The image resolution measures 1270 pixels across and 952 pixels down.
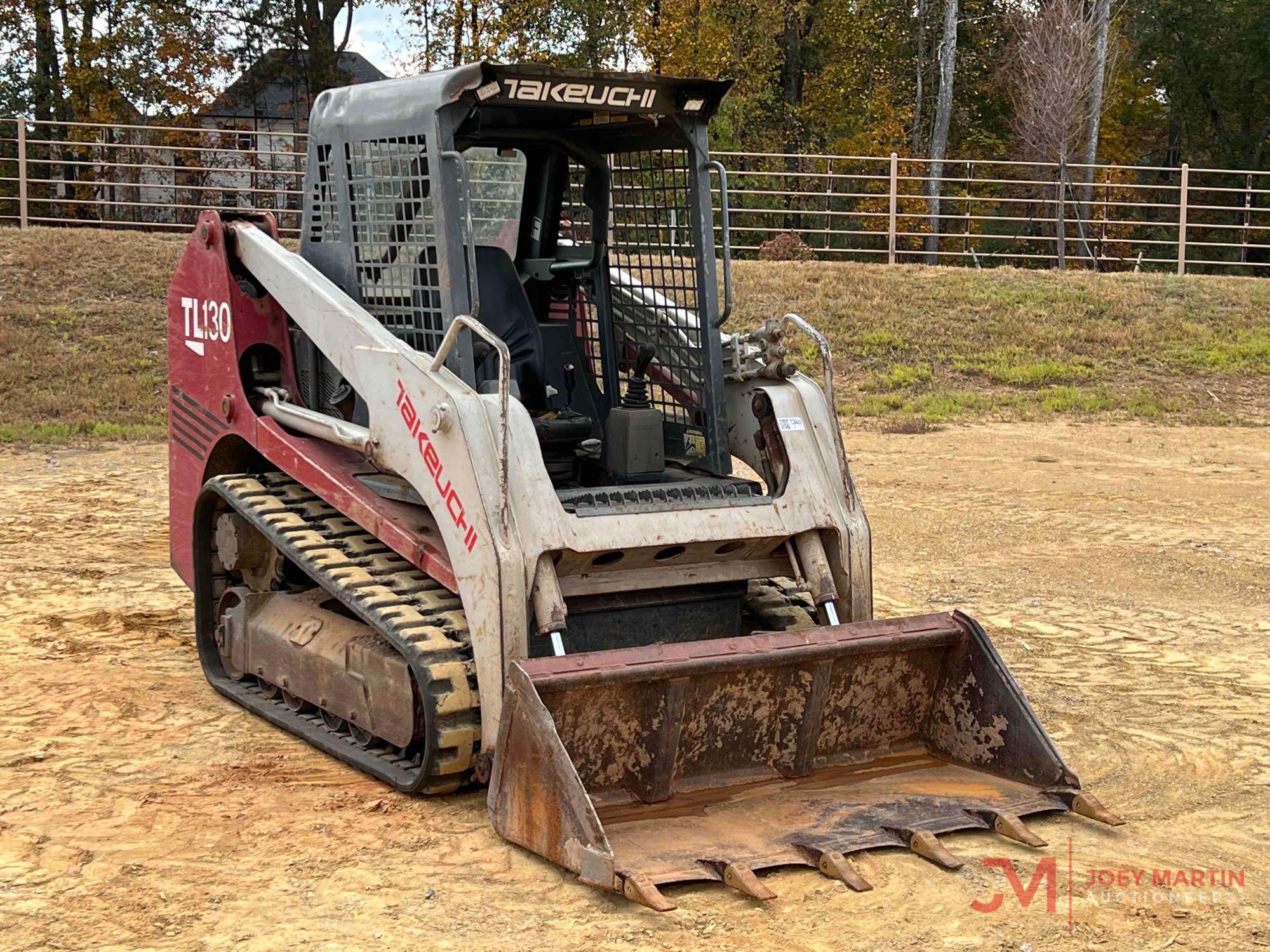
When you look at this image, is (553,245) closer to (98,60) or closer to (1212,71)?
(98,60)

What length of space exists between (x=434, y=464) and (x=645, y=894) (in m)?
1.88

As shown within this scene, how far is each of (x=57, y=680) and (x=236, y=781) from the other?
1.64 meters

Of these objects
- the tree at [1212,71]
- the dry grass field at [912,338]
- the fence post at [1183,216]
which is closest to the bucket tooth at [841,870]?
the dry grass field at [912,338]

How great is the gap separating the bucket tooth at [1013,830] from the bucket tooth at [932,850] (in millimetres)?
248

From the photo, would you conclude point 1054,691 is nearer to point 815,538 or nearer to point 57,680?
point 815,538

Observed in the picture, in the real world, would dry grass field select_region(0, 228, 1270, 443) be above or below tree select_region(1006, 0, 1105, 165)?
below

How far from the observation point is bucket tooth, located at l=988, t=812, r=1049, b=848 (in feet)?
17.0

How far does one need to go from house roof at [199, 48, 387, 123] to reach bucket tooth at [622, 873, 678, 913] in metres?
27.9

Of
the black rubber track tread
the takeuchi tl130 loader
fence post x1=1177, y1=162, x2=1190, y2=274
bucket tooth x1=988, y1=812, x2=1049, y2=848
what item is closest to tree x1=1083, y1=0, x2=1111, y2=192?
fence post x1=1177, y1=162, x2=1190, y2=274

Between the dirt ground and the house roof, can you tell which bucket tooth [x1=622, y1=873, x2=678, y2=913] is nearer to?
the dirt ground

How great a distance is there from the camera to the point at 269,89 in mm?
33656

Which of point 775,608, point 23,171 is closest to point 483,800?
point 775,608

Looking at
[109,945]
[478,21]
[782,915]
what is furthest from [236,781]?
[478,21]

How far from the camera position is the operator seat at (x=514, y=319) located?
6832 mm
